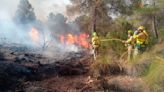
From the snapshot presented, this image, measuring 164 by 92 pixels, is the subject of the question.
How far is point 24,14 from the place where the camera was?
65812 millimetres

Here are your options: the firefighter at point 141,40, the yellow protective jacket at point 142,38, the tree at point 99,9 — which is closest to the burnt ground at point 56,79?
the firefighter at point 141,40

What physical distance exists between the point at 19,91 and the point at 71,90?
218 cm

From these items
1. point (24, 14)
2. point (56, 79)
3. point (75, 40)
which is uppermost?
point (24, 14)

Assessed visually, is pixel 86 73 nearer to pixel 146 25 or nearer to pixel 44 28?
pixel 146 25

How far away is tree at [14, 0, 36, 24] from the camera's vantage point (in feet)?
210

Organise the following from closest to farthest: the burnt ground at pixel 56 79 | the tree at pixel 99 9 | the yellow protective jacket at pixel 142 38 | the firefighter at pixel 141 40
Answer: the burnt ground at pixel 56 79 < the firefighter at pixel 141 40 < the yellow protective jacket at pixel 142 38 < the tree at pixel 99 9

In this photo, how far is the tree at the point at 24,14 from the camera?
6395cm

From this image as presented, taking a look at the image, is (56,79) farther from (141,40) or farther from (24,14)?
(24,14)

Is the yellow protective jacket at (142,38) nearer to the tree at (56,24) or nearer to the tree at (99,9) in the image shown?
the tree at (99,9)

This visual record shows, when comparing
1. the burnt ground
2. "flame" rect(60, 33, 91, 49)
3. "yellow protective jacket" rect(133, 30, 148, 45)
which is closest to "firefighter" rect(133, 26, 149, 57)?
"yellow protective jacket" rect(133, 30, 148, 45)

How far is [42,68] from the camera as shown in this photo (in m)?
18.6

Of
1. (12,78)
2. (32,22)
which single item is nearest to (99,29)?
(12,78)

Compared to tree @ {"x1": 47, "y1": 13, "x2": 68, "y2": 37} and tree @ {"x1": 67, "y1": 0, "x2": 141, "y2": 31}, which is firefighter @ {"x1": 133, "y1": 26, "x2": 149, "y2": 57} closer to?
tree @ {"x1": 67, "y1": 0, "x2": 141, "y2": 31}

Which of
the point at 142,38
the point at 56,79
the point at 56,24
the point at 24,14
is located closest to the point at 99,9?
the point at 142,38
